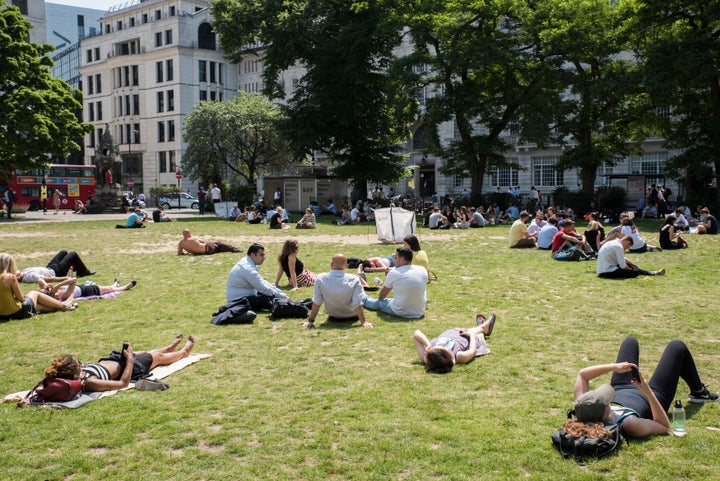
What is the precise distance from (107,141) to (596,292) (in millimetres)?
43632

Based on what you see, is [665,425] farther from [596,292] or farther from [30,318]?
[30,318]

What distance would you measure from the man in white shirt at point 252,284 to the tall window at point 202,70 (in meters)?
81.7

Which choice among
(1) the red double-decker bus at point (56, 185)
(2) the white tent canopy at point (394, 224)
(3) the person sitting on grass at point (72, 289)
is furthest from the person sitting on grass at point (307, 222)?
(1) the red double-decker bus at point (56, 185)

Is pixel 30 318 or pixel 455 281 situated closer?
pixel 30 318

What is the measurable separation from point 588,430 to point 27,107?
39152 millimetres

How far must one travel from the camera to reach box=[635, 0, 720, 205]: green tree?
2916 centimetres

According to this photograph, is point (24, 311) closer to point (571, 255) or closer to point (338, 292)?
point (338, 292)

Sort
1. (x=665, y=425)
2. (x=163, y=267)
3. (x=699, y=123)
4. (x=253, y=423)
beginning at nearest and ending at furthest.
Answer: (x=665, y=425) → (x=253, y=423) → (x=163, y=267) → (x=699, y=123)

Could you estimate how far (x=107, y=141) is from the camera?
161ft

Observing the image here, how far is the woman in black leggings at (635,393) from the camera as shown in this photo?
5.33 meters

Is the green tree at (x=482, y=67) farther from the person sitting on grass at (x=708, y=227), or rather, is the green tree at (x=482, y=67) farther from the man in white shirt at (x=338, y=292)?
the man in white shirt at (x=338, y=292)

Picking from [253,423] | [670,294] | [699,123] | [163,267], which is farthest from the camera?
[699,123]

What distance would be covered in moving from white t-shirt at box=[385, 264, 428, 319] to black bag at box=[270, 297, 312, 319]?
4.39 feet

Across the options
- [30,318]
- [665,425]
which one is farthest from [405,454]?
[30,318]
